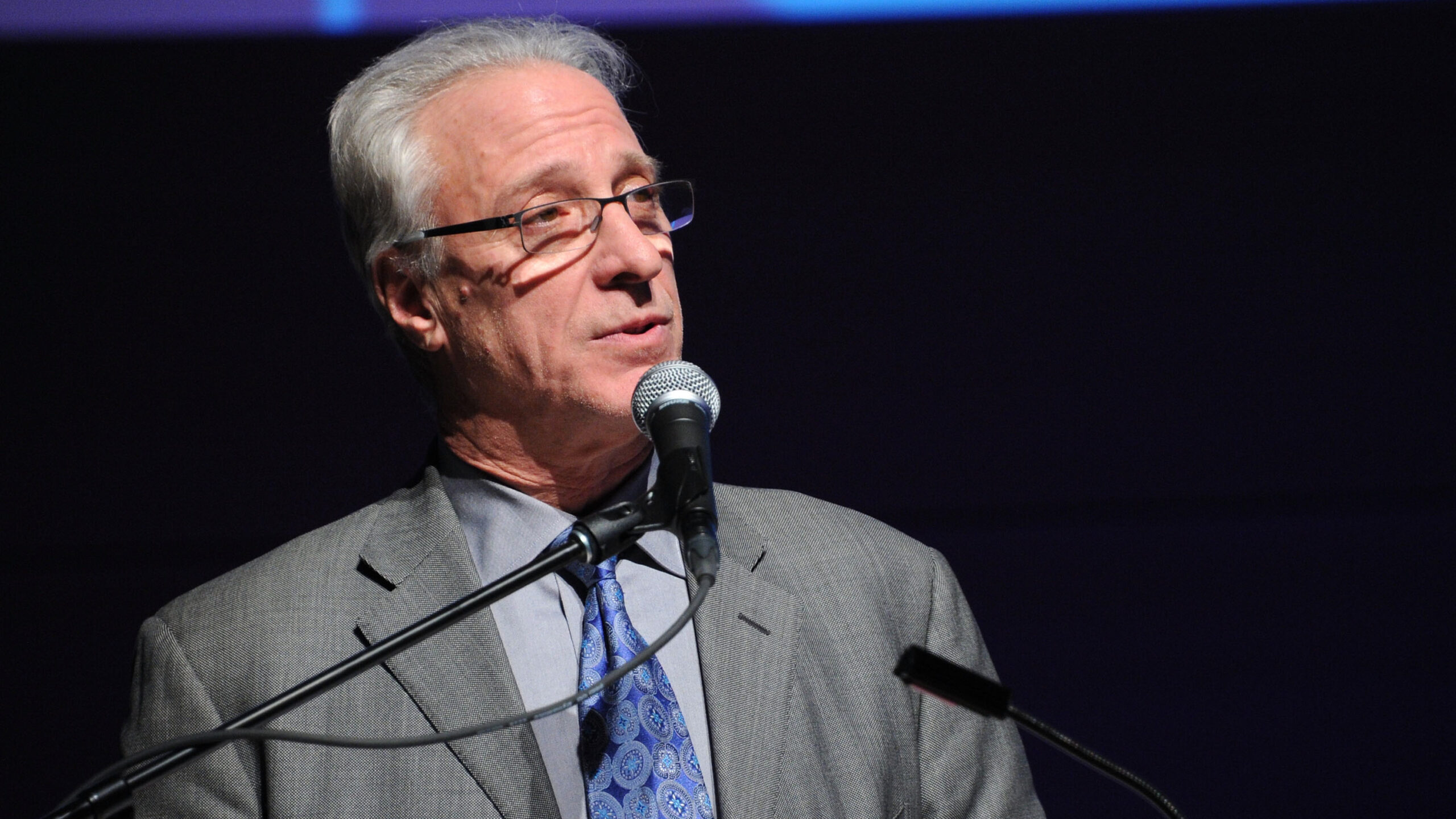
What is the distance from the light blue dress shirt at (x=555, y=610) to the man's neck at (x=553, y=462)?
0.07 ft

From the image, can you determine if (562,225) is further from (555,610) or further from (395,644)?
(395,644)

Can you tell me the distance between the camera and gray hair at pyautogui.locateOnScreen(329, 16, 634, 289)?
1660 mm

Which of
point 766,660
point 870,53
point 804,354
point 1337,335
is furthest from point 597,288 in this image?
point 1337,335

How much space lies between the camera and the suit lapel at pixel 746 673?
1421 millimetres

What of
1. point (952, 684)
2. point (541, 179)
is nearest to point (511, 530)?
point (541, 179)

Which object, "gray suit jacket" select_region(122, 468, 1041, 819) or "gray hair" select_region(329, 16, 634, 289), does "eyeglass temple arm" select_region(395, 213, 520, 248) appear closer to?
"gray hair" select_region(329, 16, 634, 289)

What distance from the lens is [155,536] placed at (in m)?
2.29

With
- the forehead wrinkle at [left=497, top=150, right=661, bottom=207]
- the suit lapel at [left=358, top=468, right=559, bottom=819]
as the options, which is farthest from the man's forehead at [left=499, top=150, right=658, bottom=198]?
the suit lapel at [left=358, top=468, right=559, bottom=819]

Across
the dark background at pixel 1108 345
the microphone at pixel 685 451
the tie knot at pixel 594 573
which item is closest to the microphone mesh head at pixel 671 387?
the microphone at pixel 685 451

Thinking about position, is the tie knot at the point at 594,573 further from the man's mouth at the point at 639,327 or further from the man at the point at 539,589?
the man's mouth at the point at 639,327

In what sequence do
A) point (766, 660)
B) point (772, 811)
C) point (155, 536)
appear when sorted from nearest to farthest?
point (772, 811) < point (766, 660) < point (155, 536)

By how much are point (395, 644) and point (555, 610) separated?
56cm

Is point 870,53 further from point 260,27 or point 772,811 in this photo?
point 772,811

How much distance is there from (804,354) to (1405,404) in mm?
1138
